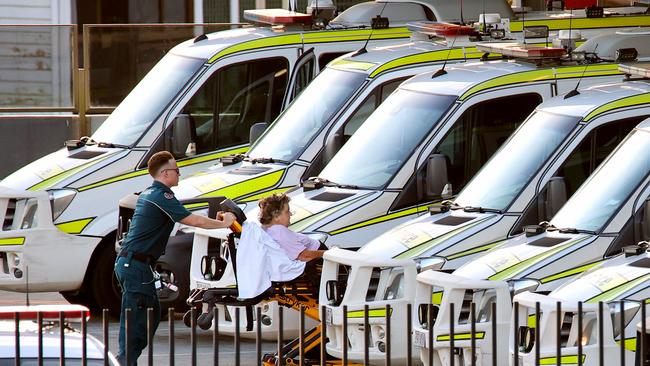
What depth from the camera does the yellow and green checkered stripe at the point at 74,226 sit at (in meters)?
Result: 14.6

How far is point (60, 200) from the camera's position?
14672 mm

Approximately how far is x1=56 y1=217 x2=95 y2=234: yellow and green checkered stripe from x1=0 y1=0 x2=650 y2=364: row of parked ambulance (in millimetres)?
25

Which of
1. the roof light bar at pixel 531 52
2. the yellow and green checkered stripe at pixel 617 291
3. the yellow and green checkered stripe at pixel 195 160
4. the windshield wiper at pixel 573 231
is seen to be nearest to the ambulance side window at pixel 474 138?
the roof light bar at pixel 531 52

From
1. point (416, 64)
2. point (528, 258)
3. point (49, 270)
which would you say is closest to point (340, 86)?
point (416, 64)

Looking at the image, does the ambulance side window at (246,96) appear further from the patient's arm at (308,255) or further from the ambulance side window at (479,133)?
the patient's arm at (308,255)

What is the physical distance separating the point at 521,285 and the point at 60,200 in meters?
5.42

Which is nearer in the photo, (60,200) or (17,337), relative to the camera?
(17,337)

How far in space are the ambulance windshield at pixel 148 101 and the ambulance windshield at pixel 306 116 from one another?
1.15 metres

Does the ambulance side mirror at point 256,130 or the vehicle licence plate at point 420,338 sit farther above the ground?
the ambulance side mirror at point 256,130

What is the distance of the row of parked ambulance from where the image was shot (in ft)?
35.0

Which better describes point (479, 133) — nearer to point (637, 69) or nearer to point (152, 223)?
point (637, 69)

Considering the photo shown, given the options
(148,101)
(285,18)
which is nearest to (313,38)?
(285,18)

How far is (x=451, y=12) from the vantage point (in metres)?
17.5

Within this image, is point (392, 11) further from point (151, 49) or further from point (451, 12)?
→ point (151, 49)
